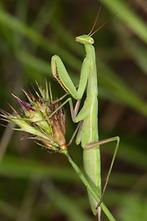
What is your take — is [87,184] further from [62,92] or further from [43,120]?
[62,92]

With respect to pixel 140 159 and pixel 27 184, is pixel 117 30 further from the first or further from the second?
pixel 27 184

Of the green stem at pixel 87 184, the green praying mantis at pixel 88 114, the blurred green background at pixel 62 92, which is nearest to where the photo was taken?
the green stem at pixel 87 184

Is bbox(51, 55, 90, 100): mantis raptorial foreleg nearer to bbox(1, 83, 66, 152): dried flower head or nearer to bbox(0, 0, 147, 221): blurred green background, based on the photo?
bbox(1, 83, 66, 152): dried flower head

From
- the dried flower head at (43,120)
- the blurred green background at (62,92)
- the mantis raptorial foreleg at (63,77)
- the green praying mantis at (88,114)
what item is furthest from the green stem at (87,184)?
the blurred green background at (62,92)

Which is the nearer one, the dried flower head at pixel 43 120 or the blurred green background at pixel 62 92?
the dried flower head at pixel 43 120

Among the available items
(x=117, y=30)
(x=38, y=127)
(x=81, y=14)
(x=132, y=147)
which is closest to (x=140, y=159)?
(x=132, y=147)

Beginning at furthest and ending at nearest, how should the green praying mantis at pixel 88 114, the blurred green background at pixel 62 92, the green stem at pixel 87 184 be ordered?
the blurred green background at pixel 62 92, the green praying mantis at pixel 88 114, the green stem at pixel 87 184

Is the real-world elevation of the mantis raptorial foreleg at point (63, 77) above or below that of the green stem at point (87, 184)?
above

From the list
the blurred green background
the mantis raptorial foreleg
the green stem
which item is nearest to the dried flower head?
the green stem

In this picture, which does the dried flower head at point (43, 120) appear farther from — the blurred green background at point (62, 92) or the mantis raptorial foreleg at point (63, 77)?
the blurred green background at point (62, 92)
